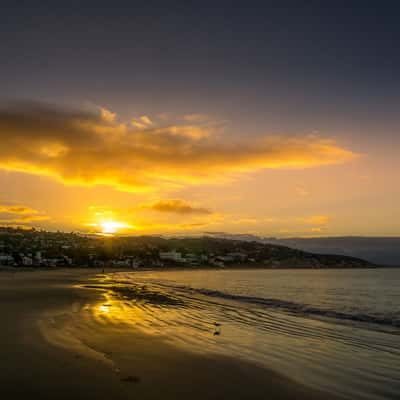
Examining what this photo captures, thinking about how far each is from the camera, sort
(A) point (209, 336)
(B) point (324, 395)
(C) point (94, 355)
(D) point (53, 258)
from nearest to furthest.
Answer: (B) point (324, 395) < (C) point (94, 355) < (A) point (209, 336) < (D) point (53, 258)

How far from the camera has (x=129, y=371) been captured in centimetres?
961

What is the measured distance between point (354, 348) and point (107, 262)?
17293 cm

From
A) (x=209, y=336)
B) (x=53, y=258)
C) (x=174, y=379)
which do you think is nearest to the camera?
(x=174, y=379)

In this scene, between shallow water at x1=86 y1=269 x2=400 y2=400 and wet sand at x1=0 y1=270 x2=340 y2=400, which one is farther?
shallow water at x1=86 y1=269 x2=400 y2=400

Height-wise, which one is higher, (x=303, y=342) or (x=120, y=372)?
(x=120, y=372)

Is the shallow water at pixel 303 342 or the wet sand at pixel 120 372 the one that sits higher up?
the wet sand at pixel 120 372

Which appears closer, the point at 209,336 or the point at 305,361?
the point at 305,361

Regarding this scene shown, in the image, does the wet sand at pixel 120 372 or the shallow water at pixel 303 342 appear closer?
the wet sand at pixel 120 372

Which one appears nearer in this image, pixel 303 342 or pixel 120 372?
pixel 120 372

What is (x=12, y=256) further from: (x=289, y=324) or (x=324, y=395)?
(x=324, y=395)

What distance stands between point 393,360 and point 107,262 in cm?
17476

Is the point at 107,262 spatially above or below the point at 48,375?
below

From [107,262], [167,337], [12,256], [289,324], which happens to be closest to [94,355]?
[167,337]

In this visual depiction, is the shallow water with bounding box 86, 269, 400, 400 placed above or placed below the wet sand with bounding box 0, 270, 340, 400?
below
